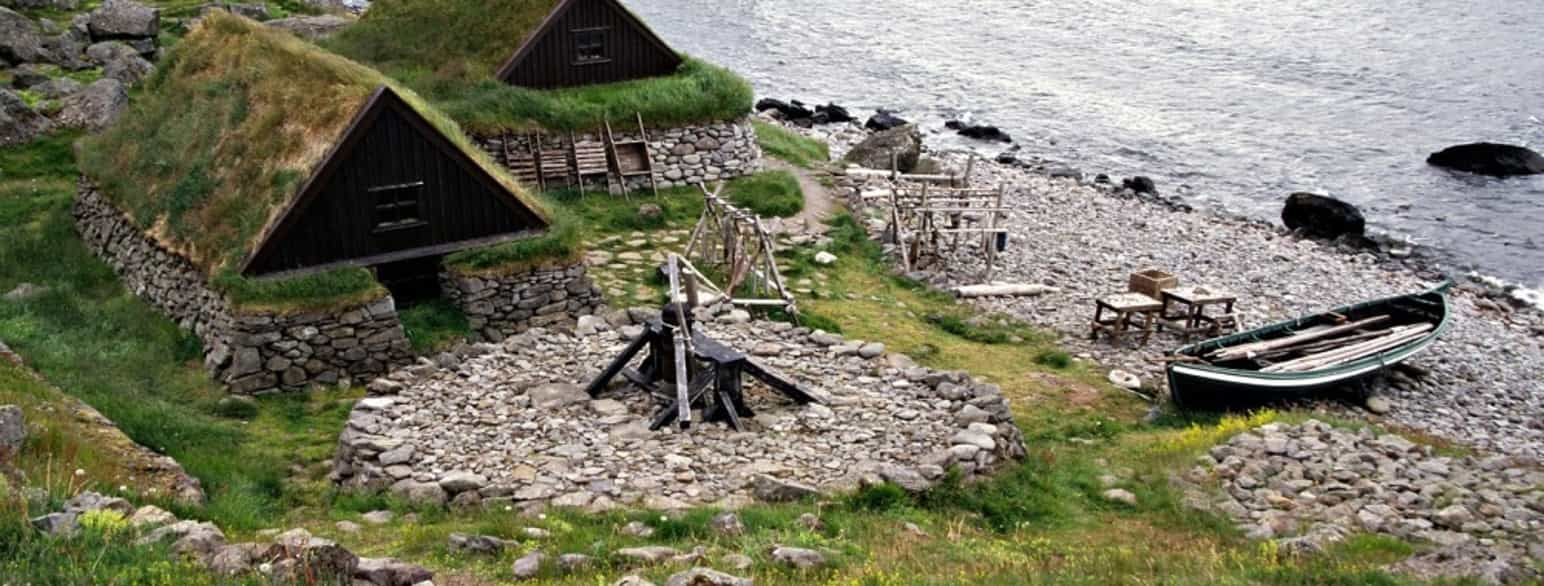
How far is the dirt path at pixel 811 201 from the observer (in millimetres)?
37000

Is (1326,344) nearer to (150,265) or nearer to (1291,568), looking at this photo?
(1291,568)

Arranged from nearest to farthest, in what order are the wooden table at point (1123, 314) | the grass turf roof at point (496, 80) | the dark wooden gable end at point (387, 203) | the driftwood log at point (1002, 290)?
the dark wooden gable end at point (387, 203) < the wooden table at point (1123, 314) < the driftwood log at point (1002, 290) < the grass turf roof at point (496, 80)

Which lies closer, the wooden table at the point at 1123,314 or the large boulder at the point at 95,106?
the wooden table at the point at 1123,314

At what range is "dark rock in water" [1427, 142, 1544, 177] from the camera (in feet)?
170

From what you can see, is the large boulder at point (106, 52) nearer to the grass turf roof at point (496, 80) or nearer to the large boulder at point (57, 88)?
the large boulder at point (57, 88)

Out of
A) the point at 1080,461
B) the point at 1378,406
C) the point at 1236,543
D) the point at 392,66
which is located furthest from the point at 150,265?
the point at 1378,406

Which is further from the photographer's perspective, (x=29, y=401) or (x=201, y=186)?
(x=201, y=186)

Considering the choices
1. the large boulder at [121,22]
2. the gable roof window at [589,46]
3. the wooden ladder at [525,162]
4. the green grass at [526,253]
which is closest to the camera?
the green grass at [526,253]

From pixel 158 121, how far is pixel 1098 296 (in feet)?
74.8

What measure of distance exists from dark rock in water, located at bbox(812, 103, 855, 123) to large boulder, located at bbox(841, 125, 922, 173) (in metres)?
11.7

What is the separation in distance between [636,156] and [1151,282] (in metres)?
14.8

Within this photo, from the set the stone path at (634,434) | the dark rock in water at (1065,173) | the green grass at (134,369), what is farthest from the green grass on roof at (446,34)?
the dark rock in water at (1065,173)

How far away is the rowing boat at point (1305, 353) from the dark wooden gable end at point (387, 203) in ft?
45.7

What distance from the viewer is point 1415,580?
14.9 m
